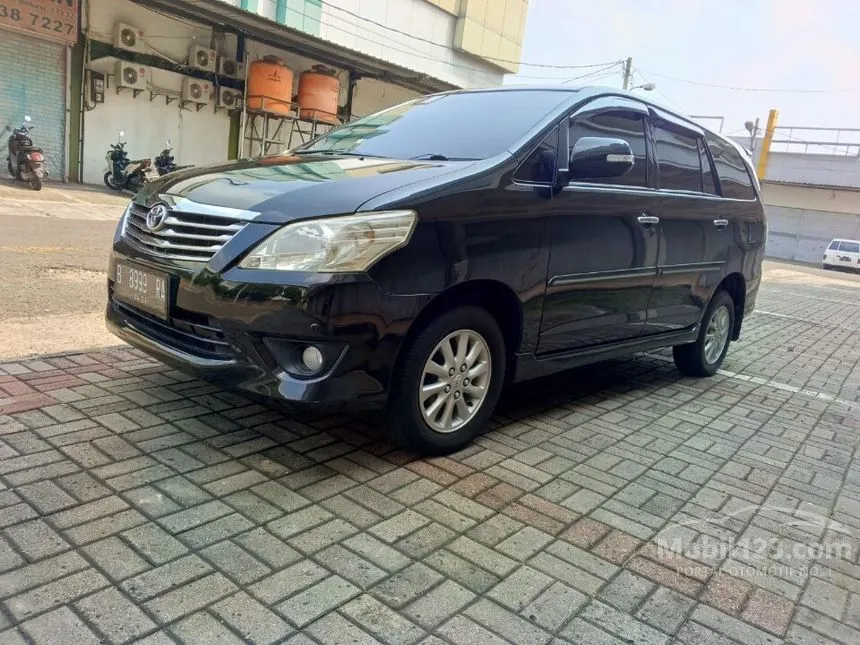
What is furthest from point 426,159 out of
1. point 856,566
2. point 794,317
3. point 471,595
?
point 794,317

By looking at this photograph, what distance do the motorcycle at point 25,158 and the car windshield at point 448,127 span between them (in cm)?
1056

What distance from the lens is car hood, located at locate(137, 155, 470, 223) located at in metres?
2.78

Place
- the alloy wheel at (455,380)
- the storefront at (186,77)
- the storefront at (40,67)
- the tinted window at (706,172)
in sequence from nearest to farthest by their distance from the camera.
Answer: the alloy wheel at (455,380) → the tinted window at (706,172) → the storefront at (40,67) → the storefront at (186,77)

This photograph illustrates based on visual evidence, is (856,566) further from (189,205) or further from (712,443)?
(189,205)

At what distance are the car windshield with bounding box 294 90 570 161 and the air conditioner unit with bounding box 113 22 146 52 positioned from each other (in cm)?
1258

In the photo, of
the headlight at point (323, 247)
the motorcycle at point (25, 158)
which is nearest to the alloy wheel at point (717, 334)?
the headlight at point (323, 247)

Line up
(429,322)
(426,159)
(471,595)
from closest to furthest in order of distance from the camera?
(471,595) < (429,322) < (426,159)

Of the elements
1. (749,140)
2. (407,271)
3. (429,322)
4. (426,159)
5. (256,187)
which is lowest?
(429,322)

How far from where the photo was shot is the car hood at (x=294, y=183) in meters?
2.78

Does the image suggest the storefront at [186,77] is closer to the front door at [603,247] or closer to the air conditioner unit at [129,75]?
the air conditioner unit at [129,75]

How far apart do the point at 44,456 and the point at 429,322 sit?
1.70 meters

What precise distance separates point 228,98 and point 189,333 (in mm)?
15831

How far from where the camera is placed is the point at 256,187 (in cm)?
298

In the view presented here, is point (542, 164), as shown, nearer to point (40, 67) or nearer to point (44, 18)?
point (44, 18)
